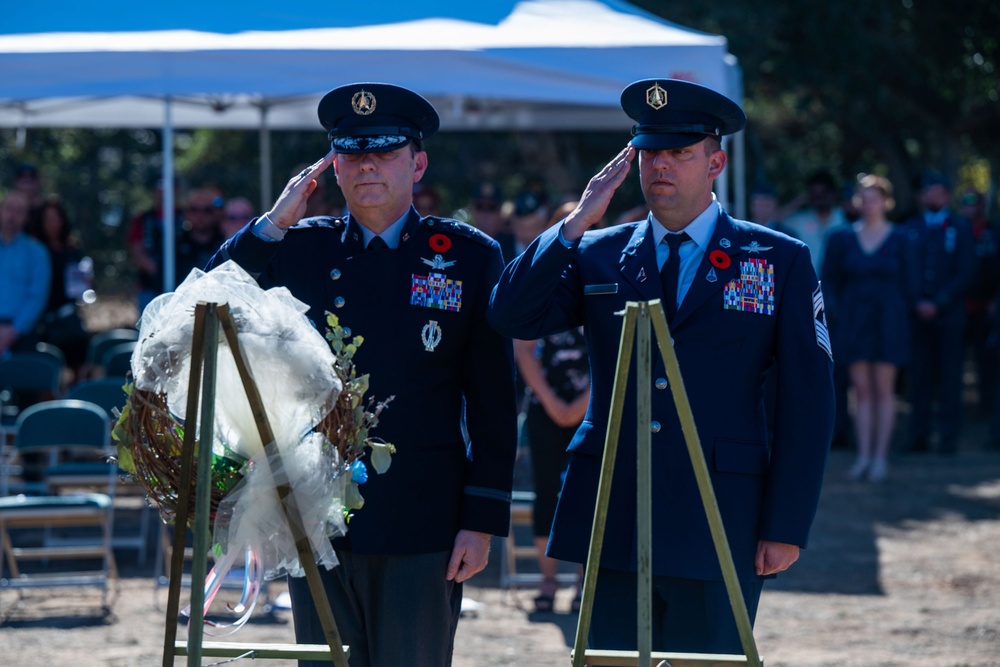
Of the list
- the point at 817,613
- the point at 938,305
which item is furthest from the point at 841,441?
the point at 817,613

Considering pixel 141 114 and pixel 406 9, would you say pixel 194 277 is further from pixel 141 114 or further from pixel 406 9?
pixel 141 114

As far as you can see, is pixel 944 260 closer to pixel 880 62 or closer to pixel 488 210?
pixel 880 62

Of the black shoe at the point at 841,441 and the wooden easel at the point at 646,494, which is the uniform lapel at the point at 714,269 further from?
the black shoe at the point at 841,441

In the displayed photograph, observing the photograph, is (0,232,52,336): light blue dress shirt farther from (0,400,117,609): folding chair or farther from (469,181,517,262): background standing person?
(469,181,517,262): background standing person

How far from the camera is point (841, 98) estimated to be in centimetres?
1453

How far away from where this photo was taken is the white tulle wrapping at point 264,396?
2.85 m

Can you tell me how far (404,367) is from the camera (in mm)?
3619

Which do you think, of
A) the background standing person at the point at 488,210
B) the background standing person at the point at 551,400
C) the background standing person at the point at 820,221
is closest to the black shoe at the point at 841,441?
the background standing person at the point at 820,221

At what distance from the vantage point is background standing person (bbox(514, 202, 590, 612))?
657 cm

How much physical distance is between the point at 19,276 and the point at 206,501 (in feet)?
25.3

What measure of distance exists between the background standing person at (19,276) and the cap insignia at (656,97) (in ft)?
24.3

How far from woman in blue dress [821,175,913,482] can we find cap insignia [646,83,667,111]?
6.94 metres

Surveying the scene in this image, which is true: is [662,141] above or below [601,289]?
above

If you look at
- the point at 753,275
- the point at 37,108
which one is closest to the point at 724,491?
the point at 753,275
